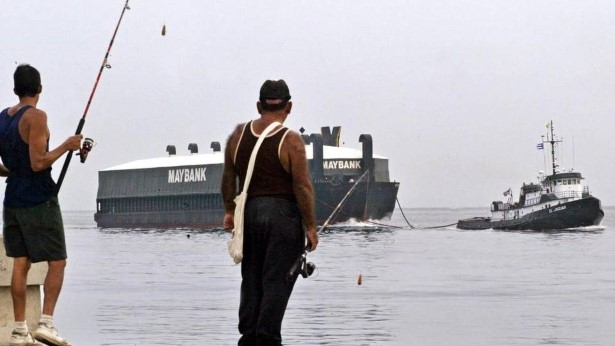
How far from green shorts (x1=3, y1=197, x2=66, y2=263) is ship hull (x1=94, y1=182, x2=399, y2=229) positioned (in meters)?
86.7

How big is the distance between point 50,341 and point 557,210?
72.8 meters

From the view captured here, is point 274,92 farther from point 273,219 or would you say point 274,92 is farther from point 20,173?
point 20,173

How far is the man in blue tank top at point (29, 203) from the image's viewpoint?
28.0 ft

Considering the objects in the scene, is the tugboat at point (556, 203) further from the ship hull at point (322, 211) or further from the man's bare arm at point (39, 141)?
the man's bare arm at point (39, 141)

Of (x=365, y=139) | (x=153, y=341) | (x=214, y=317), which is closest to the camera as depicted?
(x=153, y=341)

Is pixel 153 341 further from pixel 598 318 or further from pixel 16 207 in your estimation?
pixel 598 318

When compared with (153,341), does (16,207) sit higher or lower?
higher

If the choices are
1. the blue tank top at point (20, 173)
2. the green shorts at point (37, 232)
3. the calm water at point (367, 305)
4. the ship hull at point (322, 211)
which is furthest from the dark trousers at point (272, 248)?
the ship hull at point (322, 211)

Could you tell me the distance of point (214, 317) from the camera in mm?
16281

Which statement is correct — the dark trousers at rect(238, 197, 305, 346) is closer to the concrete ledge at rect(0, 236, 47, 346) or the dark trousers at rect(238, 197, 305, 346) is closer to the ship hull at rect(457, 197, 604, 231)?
the concrete ledge at rect(0, 236, 47, 346)

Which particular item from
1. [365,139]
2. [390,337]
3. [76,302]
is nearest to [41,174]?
[390,337]

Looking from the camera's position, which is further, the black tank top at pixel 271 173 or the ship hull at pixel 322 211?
the ship hull at pixel 322 211

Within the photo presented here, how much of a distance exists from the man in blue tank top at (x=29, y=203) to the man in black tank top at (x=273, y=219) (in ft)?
4.28

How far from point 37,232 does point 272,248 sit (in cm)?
167
